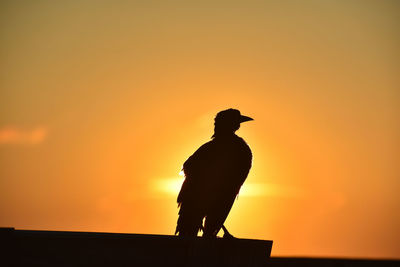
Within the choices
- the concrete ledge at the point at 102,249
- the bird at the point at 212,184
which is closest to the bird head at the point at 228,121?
the bird at the point at 212,184

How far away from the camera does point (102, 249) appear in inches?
160

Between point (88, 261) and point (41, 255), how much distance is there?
0.34 metres

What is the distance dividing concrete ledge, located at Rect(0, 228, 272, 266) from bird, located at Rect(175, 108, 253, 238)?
3224 millimetres

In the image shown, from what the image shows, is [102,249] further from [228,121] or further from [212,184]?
[228,121]

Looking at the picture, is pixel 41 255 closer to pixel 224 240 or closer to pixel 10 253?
pixel 10 253

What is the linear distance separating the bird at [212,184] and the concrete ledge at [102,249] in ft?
10.6

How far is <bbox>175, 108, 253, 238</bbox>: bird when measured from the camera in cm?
795

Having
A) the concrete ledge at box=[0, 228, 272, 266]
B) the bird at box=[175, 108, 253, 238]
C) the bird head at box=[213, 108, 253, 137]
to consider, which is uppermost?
the bird head at box=[213, 108, 253, 137]

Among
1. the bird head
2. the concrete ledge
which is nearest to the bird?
the bird head

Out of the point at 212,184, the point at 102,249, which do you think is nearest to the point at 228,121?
the point at 212,184

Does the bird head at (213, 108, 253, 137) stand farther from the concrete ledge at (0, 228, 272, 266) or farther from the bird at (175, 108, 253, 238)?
the concrete ledge at (0, 228, 272, 266)

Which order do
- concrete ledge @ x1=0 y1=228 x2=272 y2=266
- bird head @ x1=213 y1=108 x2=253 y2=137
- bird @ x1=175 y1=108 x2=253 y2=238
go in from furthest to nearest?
1. bird head @ x1=213 y1=108 x2=253 y2=137
2. bird @ x1=175 y1=108 x2=253 y2=238
3. concrete ledge @ x1=0 y1=228 x2=272 y2=266

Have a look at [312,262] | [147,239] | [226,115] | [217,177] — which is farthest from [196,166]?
[147,239]

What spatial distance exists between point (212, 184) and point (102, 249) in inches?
163
